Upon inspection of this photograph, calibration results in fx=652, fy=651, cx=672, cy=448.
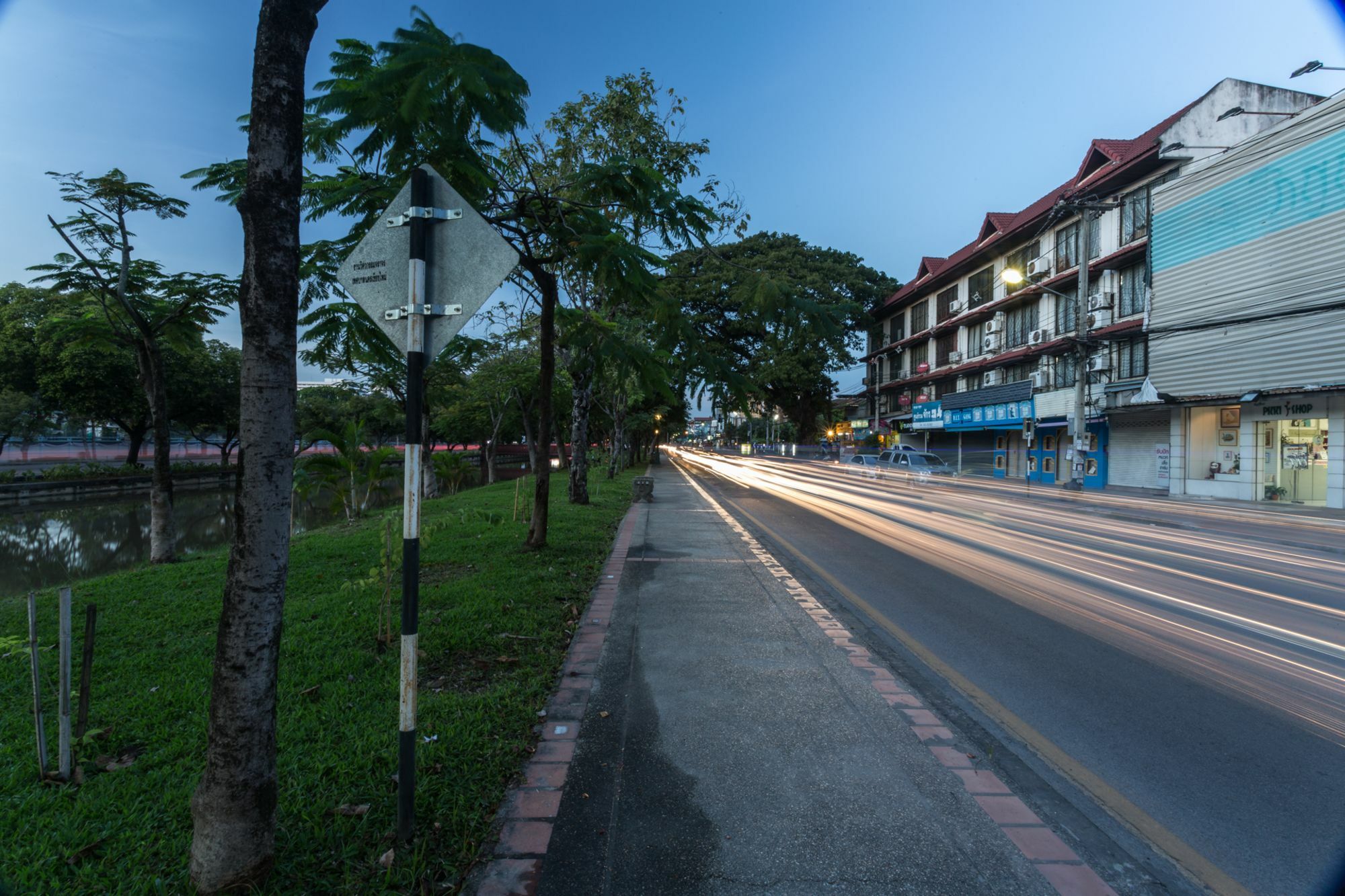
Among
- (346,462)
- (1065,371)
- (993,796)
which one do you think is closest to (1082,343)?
(1065,371)

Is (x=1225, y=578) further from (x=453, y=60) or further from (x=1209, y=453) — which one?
A: (x=1209, y=453)

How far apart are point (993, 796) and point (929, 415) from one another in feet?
132

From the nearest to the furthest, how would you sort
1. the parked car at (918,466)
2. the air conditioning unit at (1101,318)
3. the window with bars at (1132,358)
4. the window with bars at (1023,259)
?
the window with bars at (1132,358) → the air conditioning unit at (1101,318) → the window with bars at (1023,259) → the parked car at (918,466)

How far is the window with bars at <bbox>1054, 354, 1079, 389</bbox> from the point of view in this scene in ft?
91.4

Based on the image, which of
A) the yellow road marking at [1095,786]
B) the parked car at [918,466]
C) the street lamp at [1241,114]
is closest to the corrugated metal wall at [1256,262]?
the street lamp at [1241,114]

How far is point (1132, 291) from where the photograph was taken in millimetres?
24344

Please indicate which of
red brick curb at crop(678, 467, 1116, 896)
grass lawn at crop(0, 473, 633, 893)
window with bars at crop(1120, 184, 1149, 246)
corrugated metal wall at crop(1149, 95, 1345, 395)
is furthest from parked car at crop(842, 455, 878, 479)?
grass lawn at crop(0, 473, 633, 893)

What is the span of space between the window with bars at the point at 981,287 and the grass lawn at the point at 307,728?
34.5 meters

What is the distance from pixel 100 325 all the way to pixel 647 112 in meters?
9.11

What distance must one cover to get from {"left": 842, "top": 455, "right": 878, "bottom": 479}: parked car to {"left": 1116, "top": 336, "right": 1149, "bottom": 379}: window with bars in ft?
→ 35.8

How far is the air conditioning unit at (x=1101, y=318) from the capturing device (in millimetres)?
25100

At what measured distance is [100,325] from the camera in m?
9.69

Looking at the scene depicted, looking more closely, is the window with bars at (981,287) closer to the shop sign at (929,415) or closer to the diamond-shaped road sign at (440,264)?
the shop sign at (929,415)

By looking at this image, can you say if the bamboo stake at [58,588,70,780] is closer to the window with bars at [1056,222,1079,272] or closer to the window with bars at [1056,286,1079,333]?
the window with bars at [1056,286,1079,333]
